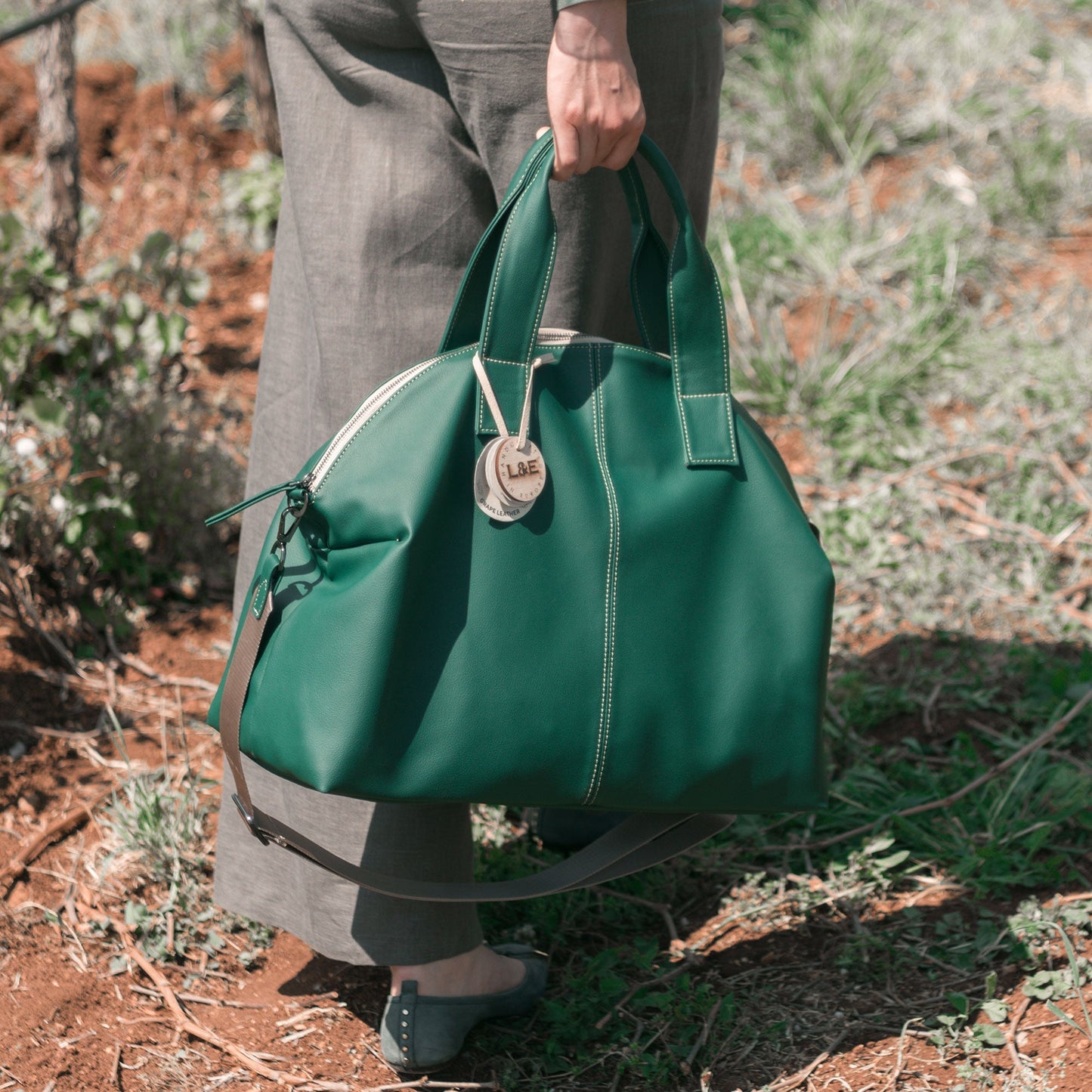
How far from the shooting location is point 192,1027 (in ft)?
5.43

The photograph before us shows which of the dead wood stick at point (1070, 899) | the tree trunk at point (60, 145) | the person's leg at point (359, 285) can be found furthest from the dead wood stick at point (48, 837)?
the dead wood stick at point (1070, 899)

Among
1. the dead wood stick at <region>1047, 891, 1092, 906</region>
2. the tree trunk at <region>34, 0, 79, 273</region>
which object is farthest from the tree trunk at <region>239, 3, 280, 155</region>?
the dead wood stick at <region>1047, 891, 1092, 906</region>

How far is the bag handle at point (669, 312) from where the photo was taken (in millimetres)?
1235

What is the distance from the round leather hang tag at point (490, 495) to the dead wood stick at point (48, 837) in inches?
44.9

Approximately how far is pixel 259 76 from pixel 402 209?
280 cm

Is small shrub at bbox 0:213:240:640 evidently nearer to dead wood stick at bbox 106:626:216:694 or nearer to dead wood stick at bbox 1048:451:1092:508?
dead wood stick at bbox 106:626:216:694

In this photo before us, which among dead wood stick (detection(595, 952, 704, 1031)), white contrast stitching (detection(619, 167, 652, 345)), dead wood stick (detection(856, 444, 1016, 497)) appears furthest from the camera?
dead wood stick (detection(856, 444, 1016, 497))

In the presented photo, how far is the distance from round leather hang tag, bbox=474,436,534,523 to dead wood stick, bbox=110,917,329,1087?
0.86 metres

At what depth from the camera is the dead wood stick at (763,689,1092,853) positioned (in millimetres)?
1939

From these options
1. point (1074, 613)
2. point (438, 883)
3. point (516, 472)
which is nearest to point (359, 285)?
point (516, 472)

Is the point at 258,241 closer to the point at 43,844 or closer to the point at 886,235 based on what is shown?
the point at 886,235

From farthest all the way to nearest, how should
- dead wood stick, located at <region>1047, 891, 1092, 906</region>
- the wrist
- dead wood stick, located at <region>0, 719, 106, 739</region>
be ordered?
dead wood stick, located at <region>0, 719, 106, 739</region> < dead wood stick, located at <region>1047, 891, 1092, 906</region> < the wrist

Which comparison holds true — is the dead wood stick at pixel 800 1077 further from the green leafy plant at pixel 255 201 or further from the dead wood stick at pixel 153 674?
the green leafy plant at pixel 255 201

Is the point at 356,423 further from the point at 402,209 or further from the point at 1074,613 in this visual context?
the point at 1074,613
